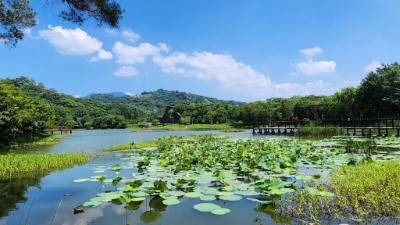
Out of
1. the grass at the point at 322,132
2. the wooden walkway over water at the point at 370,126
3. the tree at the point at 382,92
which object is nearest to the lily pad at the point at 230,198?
the wooden walkway over water at the point at 370,126

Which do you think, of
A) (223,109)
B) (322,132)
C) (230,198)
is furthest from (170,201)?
(223,109)

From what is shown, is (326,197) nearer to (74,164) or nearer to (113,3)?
(113,3)

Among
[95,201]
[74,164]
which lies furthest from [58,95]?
[95,201]

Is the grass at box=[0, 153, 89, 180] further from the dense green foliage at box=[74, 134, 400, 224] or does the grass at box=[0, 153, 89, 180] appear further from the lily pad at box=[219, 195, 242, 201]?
the lily pad at box=[219, 195, 242, 201]

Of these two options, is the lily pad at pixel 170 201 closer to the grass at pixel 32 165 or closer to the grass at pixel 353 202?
the grass at pixel 353 202

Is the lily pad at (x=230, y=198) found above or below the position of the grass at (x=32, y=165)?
above

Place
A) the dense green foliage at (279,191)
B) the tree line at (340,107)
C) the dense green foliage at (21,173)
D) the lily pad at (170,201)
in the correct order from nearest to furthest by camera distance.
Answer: the dense green foliage at (279,191) → the lily pad at (170,201) → the dense green foliage at (21,173) → the tree line at (340,107)

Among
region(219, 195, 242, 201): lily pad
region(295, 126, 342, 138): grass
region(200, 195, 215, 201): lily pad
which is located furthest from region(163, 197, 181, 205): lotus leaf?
region(295, 126, 342, 138): grass

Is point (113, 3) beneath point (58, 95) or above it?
beneath

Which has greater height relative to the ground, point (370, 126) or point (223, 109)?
point (223, 109)

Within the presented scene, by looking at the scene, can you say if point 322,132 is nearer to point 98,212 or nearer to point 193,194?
point 193,194

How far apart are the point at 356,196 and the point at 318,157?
5.23 metres

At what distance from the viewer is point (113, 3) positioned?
9.09 metres

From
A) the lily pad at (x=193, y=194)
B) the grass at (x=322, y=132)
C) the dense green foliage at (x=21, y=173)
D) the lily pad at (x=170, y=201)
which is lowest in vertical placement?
the dense green foliage at (x=21, y=173)
